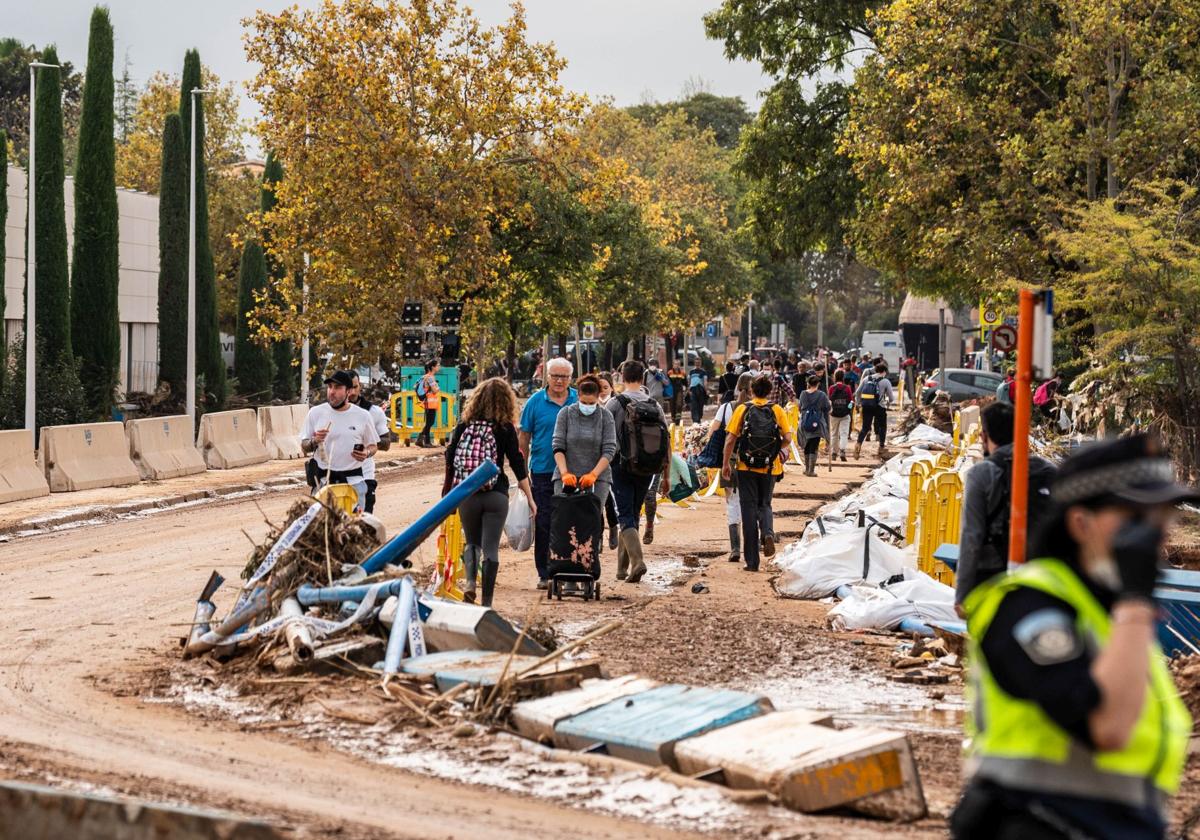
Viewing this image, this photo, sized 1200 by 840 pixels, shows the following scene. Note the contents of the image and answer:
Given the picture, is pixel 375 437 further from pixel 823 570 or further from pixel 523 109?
pixel 523 109

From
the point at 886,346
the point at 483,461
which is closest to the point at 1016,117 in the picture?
the point at 483,461

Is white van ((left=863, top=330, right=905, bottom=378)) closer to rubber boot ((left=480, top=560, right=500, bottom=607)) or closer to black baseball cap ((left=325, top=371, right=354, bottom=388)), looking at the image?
black baseball cap ((left=325, top=371, right=354, bottom=388))

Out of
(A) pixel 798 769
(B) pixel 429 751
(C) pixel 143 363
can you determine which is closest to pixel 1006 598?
(A) pixel 798 769

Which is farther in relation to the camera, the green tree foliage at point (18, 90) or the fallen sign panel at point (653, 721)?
the green tree foliage at point (18, 90)

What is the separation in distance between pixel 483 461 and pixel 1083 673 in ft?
29.5

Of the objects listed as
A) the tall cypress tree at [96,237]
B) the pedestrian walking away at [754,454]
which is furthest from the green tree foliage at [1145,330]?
the tall cypress tree at [96,237]

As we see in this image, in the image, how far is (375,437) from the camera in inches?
563

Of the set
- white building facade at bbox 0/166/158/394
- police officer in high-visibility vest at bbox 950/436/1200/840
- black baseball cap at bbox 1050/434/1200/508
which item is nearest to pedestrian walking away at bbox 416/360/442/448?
white building facade at bbox 0/166/158/394

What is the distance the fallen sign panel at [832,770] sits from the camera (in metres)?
6.85

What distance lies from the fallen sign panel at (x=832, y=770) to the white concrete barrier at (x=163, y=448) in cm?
2043

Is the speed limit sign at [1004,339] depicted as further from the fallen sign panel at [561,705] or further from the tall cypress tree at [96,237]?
the fallen sign panel at [561,705]

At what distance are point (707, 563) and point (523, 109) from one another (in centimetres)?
2398

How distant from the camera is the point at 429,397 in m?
36.2

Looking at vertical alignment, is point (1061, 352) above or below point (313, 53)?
below
